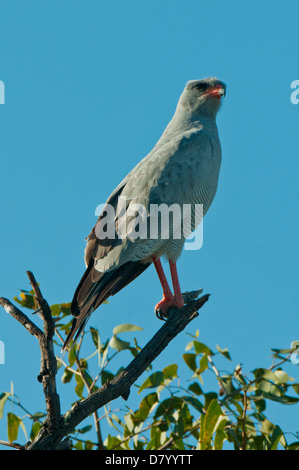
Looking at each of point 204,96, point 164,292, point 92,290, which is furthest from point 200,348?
point 204,96

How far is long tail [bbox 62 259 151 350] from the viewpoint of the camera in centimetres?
471

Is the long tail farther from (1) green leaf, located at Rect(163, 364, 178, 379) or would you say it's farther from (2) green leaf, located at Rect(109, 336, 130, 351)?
(1) green leaf, located at Rect(163, 364, 178, 379)

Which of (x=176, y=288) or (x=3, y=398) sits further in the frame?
(x=176, y=288)

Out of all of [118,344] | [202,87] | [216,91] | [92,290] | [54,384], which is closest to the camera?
[54,384]

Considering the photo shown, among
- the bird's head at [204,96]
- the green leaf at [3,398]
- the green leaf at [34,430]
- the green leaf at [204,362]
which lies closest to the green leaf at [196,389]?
the green leaf at [204,362]

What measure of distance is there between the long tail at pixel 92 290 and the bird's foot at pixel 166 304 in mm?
454

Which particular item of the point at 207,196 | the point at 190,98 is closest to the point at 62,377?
the point at 207,196

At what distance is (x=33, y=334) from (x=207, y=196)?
7.37 ft

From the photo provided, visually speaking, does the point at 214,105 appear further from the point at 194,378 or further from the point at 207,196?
the point at 194,378

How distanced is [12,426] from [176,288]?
172 centimetres

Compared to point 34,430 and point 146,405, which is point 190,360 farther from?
point 34,430

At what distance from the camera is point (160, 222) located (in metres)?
5.48

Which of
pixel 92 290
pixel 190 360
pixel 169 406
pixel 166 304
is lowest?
pixel 169 406

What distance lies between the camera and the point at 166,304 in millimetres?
5637
